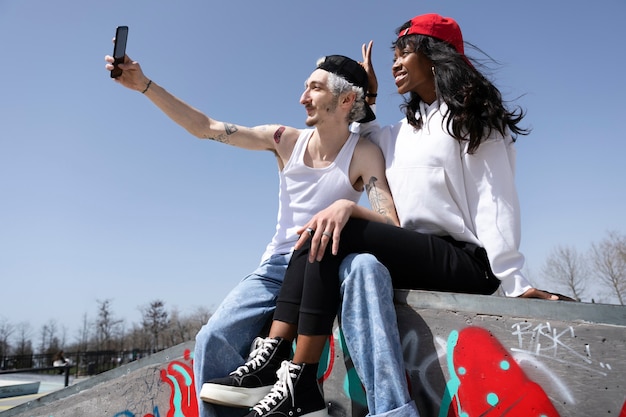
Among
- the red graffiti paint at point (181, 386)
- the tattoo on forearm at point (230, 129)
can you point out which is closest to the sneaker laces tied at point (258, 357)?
the red graffiti paint at point (181, 386)

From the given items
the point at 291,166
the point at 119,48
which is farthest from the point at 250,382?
the point at 119,48

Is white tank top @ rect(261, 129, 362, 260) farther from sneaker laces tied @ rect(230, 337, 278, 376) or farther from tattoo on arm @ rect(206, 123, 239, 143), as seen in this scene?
sneaker laces tied @ rect(230, 337, 278, 376)

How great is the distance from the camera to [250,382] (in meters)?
1.87

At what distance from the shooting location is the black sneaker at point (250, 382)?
6.03 ft

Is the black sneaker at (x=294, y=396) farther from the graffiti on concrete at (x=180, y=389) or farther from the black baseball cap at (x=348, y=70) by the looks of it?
the black baseball cap at (x=348, y=70)

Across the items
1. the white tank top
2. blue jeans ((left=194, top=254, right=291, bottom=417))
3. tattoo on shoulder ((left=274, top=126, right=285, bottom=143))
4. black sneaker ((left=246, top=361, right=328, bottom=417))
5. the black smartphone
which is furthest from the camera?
tattoo on shoulder ((left=274, top=126, right=285, bottom=143))

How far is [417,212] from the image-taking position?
2287mm

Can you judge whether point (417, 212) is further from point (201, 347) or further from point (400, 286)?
point (201, 347)

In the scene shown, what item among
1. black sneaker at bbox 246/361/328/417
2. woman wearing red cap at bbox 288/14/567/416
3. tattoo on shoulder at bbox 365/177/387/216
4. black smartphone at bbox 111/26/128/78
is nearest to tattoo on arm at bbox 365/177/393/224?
tattoo on shoulder at bbox 365/177/387/216

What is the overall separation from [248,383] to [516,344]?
109 centimetres

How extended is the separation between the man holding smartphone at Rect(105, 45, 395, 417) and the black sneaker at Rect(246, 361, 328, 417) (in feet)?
1.46

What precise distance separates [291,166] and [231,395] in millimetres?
1461

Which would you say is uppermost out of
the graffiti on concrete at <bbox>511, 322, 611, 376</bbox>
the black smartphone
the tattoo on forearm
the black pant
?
the black smartphone

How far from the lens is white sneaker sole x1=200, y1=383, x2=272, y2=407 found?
1.83 meters
